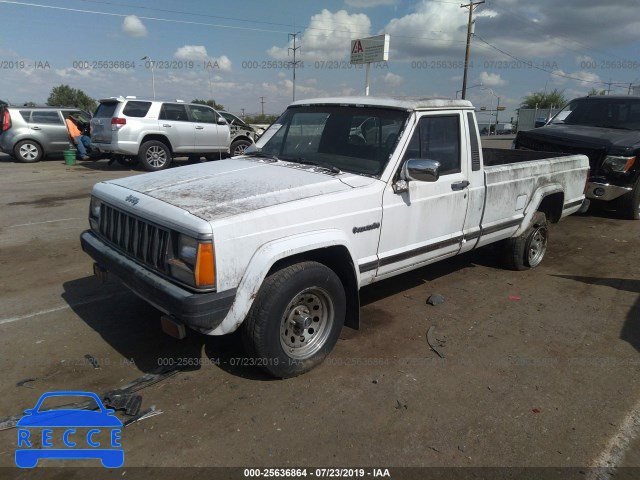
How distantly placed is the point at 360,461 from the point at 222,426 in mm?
864

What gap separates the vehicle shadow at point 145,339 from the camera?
135 inches

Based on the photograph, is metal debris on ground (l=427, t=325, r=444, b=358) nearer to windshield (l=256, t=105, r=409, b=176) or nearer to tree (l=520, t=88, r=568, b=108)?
windshield (l=256, t=105, r=409, b=176)

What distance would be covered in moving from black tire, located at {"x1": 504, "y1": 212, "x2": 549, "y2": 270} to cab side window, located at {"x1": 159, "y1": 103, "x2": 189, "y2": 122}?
10.8m

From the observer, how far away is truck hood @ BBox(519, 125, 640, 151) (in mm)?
7562

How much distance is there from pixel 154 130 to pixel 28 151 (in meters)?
5.52

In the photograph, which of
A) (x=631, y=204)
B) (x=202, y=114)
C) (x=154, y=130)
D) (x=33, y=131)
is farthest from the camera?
(x=33, y=131)

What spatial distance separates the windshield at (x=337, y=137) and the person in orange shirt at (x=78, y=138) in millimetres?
13085

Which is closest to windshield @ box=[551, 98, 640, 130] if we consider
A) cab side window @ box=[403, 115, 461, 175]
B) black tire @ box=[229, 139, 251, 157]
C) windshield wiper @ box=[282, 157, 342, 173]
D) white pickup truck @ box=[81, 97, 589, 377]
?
white pickup truck @ box=[81, 97, 589, 377]

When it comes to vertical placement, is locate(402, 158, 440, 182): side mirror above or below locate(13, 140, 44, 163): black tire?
above

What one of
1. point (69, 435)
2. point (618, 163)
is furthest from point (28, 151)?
point (618, 163)

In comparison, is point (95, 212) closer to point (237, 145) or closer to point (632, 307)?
point (632, 307)

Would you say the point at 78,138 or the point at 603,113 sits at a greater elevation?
the point at 603,113

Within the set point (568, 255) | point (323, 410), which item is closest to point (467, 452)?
point (323, 410)

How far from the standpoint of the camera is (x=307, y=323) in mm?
3314
